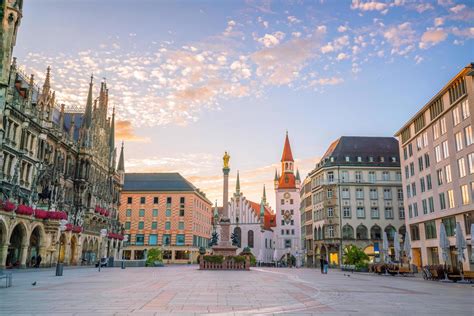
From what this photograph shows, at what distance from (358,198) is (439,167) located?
26.0 metres

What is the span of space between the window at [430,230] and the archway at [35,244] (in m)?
47.0

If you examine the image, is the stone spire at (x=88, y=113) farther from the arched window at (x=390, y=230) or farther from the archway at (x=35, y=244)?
the arched window at (x=390, y=230)

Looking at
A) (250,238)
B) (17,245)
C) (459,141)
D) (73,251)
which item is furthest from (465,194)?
(250,238)

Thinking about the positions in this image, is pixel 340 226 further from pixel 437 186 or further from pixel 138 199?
pixel 138 199

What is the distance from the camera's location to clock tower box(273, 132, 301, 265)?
112 metres

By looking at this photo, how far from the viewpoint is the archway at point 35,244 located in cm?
4316

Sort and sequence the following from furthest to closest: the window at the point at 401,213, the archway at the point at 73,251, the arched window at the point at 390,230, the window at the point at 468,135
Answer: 1. the window at the point at 401,213
2. the arched window at the point at 390,230
3. the archway at the point at 73,251
4. the window at the point at 468,135

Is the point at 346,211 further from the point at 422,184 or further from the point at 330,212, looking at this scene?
the point at 422,184

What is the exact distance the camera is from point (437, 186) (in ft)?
162

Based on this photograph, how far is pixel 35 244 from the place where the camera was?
145 feet

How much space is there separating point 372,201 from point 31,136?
189 ft

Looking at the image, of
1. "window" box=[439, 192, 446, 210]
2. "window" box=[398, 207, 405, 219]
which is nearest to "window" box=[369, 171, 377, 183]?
"window" box=[398, 207, 405, 219]

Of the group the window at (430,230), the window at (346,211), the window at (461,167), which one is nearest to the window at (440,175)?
the window at (461,167)

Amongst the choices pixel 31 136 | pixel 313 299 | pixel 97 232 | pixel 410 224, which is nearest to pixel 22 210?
pixel 31 136
